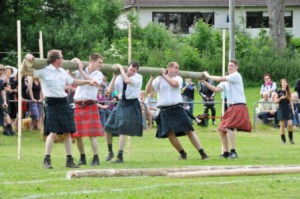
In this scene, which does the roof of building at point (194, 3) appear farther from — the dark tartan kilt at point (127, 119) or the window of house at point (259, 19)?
the dark tartan kilt at point (127, 119)

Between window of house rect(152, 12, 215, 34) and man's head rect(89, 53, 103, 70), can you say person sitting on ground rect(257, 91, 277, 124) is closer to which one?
man's head rect(89, 53, 103, 70)

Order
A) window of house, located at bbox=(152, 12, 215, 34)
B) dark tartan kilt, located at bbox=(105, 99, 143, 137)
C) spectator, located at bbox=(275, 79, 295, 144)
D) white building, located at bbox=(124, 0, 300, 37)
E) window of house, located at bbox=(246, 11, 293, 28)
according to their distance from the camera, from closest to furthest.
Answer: dark tartan kilt, located at bbox=(105, 99, 143, 137) → spectator, located at bbox=(275, 79, 295, 144) → white building, located at bbox=(124, 0, 300, 37) → window of house, located at bbox=(152, 12, 215, 34) → window of house, located at bbox=(246, 11, 293, 28)

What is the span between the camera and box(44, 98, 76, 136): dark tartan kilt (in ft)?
43.9

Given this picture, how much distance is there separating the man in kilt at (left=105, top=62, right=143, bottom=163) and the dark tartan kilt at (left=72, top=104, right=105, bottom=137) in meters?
0.80

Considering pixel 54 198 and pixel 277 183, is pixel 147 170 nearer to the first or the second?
pixel 277 183

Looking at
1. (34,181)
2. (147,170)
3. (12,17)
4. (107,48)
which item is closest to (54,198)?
(34,181)

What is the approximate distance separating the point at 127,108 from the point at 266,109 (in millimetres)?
11622

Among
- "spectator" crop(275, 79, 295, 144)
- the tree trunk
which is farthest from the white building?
"spectator" crop(275, 79, 295, 144)

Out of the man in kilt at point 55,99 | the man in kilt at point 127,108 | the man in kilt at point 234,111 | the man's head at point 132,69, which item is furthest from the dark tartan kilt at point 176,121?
the man in kilt at point 55,99

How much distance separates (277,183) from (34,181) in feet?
9.45

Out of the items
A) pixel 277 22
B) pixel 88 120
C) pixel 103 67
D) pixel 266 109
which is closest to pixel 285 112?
pixel 266 109

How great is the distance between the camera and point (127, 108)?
49.9 feet

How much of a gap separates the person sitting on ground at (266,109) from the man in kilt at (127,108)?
36.4ft

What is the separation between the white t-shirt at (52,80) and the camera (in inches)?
522
